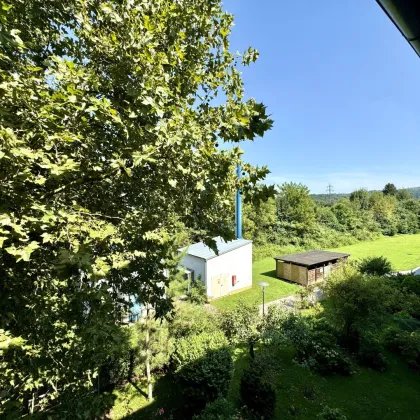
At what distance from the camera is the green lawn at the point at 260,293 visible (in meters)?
19.9

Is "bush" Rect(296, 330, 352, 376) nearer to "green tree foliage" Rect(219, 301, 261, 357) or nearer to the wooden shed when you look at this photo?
"green tree foliage" Rect(219, 301, 261, 357)

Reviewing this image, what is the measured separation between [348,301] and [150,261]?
10.9 m

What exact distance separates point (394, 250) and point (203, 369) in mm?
41794

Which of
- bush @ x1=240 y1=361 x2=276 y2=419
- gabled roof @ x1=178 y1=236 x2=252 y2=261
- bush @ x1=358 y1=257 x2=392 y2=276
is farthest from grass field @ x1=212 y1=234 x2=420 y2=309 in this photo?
bush @ x1=240 y1=361 x2=276 y2=419

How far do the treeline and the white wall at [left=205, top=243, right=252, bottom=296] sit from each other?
10959 mm

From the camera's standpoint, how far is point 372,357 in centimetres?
1218

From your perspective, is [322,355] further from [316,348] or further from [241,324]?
[241,324]

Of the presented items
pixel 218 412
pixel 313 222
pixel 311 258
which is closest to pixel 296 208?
pixel 313 222

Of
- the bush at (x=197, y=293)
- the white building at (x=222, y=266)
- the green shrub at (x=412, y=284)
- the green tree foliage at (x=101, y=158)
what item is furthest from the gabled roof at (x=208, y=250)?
the green tree foliage at (x=101, y=158)

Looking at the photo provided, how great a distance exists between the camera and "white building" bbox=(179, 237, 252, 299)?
20.1 m

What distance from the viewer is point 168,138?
3174 millimetres

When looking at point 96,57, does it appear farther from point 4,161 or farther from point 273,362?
point 273,362

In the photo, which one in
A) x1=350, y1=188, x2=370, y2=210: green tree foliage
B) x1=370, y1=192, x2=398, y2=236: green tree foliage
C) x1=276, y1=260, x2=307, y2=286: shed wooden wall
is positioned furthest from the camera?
x1=350, y1=188, x2=370, y2=210: green tree foliage

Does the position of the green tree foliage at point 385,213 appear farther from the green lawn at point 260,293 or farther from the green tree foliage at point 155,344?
the green tree foliage at point 155,344
